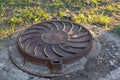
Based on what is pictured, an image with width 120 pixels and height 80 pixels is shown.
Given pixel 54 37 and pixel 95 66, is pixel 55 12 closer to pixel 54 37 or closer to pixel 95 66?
pixel 54 37

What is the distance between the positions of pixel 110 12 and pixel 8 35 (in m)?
1.88

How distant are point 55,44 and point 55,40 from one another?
91 millimetres

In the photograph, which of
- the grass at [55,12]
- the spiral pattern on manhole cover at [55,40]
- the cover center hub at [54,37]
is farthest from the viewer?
the grass at [55,12]

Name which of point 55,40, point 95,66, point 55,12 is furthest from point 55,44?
point 55,12

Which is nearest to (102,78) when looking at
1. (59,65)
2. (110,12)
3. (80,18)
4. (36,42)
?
(59,65)

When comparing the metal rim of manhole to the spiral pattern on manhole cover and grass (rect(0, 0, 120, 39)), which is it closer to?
the spiral pattern on manhole cover

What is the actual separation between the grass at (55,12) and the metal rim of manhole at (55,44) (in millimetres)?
527

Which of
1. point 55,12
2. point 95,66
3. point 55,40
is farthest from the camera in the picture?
point 55,12

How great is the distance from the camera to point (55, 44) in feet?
13.0

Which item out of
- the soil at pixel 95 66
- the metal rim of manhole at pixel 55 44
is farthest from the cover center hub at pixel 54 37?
the soil at pixel 95 66

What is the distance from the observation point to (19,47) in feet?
13.0

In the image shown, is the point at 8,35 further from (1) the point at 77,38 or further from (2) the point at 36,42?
(1) the point at 77,38

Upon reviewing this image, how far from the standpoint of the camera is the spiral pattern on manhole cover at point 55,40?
3.83 metres

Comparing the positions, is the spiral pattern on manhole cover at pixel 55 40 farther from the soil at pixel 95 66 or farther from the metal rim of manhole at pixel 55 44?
the soil at pixel 95 66
